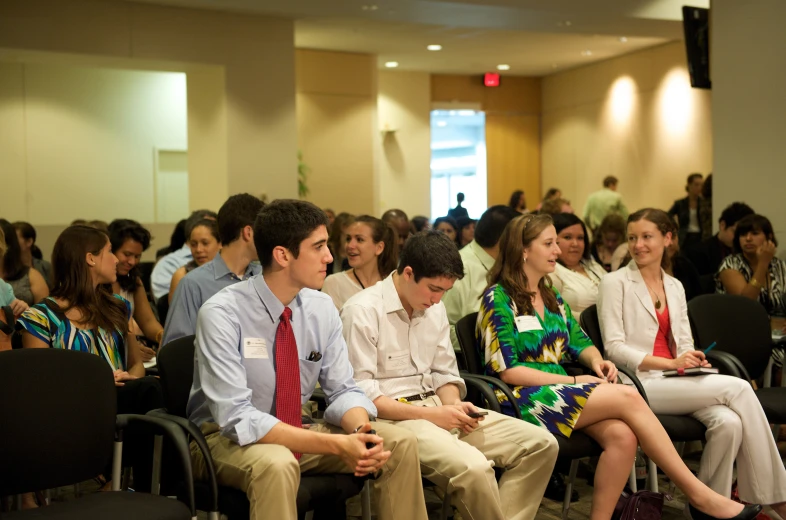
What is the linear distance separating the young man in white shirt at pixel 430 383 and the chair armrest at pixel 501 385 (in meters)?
0.11

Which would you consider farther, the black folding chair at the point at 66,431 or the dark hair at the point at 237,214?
the dark hair at the point at 237,214

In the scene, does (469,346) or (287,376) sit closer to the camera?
(287,376)

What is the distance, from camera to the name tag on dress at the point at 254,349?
272cm

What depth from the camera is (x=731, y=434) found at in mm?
3631

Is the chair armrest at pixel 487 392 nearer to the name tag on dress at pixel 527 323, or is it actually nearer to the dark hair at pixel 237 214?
the name tag on dress at pixel 527 323

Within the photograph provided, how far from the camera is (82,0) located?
930 centimetres

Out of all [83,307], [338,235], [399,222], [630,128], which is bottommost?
[83,307]

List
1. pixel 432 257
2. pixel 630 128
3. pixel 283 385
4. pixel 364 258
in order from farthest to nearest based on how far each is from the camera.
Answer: pixel 630 128 → pixel 364 258 → pixel 432 257 → pixel 283 385

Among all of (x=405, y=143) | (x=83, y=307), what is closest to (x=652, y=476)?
(x=83, y=307)

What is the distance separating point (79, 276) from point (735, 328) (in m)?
3.23

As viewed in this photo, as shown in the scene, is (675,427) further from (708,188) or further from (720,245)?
(708,188)

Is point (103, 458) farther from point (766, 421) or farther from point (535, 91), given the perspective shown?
point (535, 91)

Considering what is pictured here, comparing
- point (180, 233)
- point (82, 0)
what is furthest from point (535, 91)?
point (180, 233)

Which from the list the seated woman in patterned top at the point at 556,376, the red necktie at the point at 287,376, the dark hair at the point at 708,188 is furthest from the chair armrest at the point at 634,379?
the dark hair at the point at 708,188
